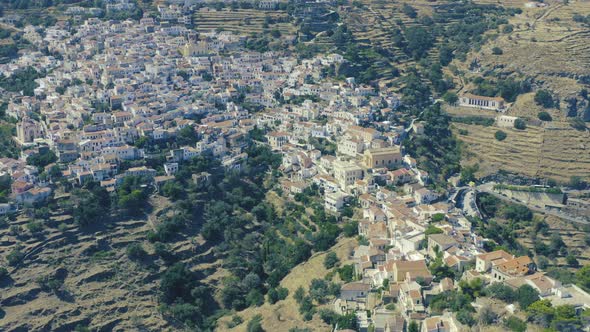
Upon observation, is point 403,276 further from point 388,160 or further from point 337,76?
point 337,76

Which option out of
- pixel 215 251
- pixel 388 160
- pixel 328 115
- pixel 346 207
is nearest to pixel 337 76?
pixel 328 115

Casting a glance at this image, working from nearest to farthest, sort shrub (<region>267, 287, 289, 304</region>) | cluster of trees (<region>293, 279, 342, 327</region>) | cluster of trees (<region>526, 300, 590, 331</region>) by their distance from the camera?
cluster of trees (<region>526, 300, 590, 331</region>)
cluster of trees (<region>293, 279, 342, 327</region>)
shrub (<region>267, 287, 289, 304</region>)

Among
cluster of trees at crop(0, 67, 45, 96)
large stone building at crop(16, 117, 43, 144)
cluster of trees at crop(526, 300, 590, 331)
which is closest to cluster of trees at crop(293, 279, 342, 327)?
cluster of trees at crop(526, 300, 590, 331)

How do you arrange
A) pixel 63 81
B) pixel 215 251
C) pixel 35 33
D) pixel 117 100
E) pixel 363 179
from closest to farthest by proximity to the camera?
pixel 215 251, pixel 363 179, pixel 117 100, pixel 63 81, pixel 35 33

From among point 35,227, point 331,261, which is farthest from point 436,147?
point 35,227

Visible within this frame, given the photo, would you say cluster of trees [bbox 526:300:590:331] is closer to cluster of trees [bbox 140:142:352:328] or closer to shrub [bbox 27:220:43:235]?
cluster of trees [bbox 140:142:352:328]

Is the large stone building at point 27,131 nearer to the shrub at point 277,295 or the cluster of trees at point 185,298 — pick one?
the cluster of trees at point 185,298

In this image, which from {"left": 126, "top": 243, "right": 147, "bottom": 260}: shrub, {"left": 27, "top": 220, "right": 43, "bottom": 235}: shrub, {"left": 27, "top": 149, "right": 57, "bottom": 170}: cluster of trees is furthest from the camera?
{"left": 27, "top": 149, "right": 57, "bottom": 170}: cluster of trees
